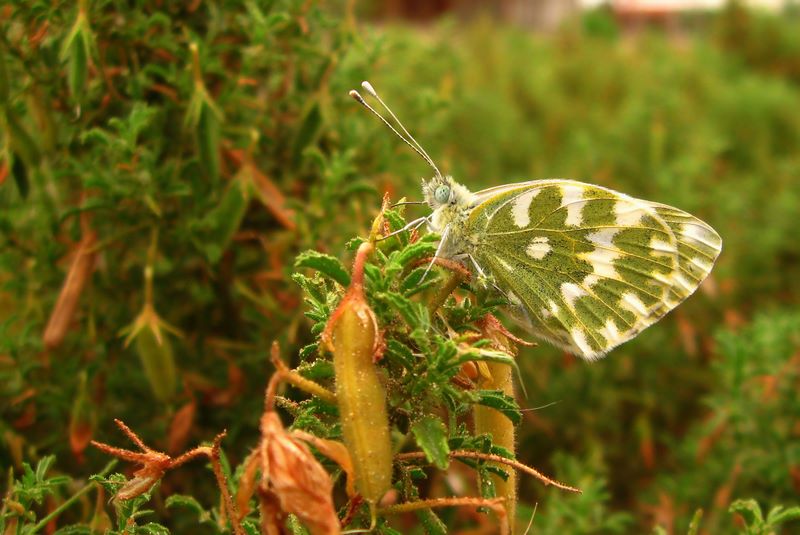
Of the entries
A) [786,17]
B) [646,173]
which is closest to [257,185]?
[646,173]

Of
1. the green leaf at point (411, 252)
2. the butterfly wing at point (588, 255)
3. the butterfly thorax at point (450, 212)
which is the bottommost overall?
the butterfly wing at point (588, 255)

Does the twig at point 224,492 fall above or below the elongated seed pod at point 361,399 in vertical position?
below

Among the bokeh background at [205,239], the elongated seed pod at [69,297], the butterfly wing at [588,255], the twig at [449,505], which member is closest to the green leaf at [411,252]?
the twig at [449,505]

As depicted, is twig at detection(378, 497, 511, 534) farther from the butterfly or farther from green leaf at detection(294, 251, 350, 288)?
the butterfly

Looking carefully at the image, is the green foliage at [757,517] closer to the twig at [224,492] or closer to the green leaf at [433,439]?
the green leaf at [433,439]

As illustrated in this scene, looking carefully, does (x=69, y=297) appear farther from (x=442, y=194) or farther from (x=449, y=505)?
(x=449, y=505)

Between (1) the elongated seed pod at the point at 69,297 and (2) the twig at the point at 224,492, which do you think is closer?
(2) the twig at the point at 224,492

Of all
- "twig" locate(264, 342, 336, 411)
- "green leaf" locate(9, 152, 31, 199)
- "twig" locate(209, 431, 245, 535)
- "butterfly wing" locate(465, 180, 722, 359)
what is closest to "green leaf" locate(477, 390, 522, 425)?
"twig" locate(264, 342, 336, 411)

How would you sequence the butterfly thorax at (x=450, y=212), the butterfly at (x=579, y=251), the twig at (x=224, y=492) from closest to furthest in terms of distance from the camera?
1. the twig at (x=224, y=492)
2. the butterfly thorax at (x=450, y=212)
3. the butterfly at (x=579, y=251)
